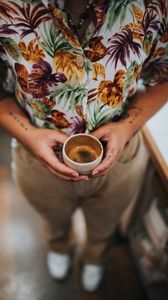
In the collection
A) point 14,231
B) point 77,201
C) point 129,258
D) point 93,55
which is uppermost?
point 93,55

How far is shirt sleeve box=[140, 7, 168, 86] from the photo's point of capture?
743mm

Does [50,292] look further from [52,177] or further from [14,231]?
[52,177]

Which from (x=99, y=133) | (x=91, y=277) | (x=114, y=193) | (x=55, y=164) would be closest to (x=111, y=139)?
(x=99, y=133)

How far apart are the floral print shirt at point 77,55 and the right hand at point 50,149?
32 mm

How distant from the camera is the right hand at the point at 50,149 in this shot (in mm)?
709

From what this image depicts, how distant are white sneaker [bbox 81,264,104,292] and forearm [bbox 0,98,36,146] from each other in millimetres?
668

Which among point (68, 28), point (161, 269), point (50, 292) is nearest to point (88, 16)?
point (68, 28)

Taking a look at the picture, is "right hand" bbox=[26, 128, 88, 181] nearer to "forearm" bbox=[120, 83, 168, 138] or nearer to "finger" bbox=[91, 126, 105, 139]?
"finger" bbox=[91, 126, 105, 139]

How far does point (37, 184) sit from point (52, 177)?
0.07m

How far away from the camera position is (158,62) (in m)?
0.81

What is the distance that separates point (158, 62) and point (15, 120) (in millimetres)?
346

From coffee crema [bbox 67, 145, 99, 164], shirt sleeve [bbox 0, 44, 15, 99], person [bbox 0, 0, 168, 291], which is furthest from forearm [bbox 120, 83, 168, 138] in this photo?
shirt sleeve [bbox 0, 44, 15, 99]

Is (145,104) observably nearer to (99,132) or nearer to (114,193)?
(99,132)

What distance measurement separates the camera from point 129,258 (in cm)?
141
